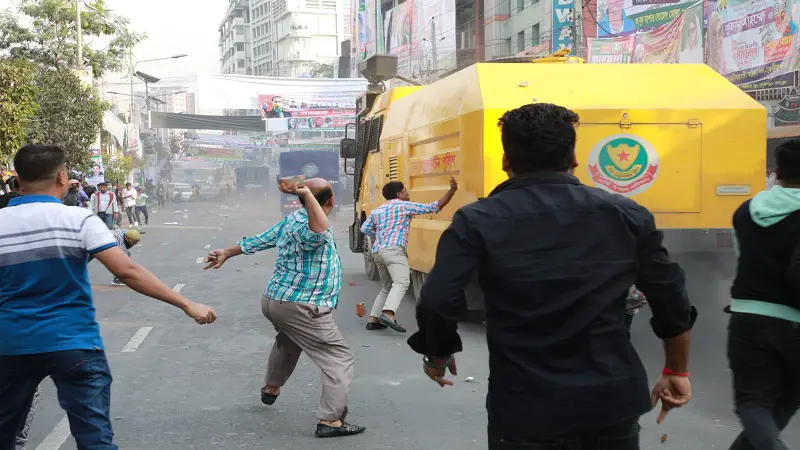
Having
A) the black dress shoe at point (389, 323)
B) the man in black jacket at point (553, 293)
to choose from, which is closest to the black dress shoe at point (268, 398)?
the black dress shoe at point (389, 323)

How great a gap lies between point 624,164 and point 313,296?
4.34 meters

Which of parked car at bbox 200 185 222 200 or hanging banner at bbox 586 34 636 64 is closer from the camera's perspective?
hanging banner at bbox 586 34 636 64

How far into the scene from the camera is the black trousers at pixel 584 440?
108 inches

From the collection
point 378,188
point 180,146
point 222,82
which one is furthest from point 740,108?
point 180,146

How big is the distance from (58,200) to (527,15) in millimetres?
41704

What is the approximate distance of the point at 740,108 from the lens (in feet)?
30.1

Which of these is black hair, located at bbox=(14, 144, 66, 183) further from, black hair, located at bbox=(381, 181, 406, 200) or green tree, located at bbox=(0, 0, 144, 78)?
green tree, located at bbox=(0, 0, 144, 78)

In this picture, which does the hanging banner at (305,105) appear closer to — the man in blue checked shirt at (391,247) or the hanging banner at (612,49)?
the hanging banner at (612,49)

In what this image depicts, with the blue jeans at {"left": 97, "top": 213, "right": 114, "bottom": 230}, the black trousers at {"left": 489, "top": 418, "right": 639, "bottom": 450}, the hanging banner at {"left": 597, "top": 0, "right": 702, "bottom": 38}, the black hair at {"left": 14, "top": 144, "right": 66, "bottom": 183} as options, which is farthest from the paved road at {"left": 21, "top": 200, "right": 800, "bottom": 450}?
the hanging banner at {"left": 597, "top": 0, "right": 702, "bottom": 38}

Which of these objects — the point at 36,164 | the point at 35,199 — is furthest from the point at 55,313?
the point at 36,164

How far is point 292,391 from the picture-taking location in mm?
7297

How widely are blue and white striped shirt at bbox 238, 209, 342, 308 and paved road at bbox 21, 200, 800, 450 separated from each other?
35.0 inches

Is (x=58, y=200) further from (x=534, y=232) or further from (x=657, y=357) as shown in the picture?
(x=657, y=357)

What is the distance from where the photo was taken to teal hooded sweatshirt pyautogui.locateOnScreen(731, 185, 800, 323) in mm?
3910
